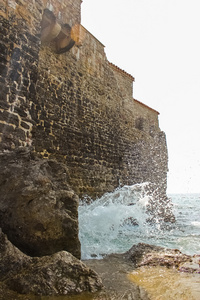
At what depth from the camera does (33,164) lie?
292 centimetres

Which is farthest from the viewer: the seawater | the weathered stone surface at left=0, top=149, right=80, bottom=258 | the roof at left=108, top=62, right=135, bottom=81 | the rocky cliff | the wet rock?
the roof at left=108, top=62, right=135, bottom=81

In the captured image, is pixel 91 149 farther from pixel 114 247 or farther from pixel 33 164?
pixel 33 164

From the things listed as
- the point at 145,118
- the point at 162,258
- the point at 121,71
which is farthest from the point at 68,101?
the point at 145,118

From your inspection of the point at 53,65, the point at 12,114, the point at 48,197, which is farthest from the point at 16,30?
the point at 48,197

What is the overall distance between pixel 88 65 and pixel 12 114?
5.27 m

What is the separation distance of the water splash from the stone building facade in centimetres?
53

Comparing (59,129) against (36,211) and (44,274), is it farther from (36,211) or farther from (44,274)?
(44,274)

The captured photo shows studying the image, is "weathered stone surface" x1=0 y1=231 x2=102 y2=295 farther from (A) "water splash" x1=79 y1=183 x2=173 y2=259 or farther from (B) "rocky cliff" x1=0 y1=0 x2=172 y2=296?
(A) "water splash" x1=79 y1=183 x2=173 y2=259

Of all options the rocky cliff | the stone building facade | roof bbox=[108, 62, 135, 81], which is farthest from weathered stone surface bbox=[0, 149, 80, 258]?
roof bbox=[108, 62, 135, 81]

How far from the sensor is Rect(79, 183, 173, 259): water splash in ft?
13.7

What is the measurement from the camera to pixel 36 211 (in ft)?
7.57

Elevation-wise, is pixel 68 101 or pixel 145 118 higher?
pixel 145 118

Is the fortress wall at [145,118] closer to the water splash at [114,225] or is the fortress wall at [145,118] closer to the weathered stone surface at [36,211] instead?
the water splash at [114,225]

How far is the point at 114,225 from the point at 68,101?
4.19 m
